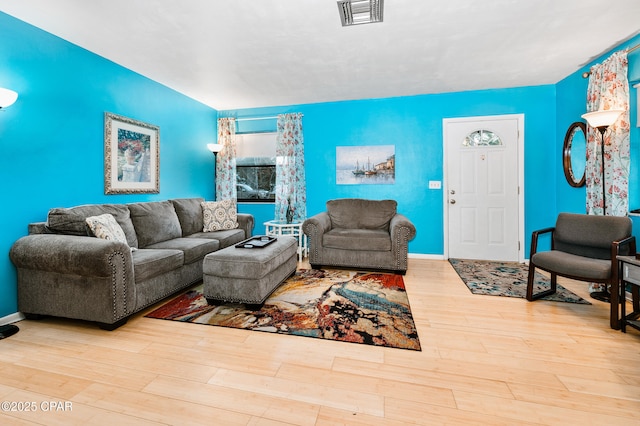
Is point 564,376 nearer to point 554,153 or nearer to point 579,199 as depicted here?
point 579,199

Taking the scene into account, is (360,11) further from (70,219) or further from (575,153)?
(575,153)

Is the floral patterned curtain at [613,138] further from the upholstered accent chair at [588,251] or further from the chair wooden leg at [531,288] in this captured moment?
the chair wooden leg at [531,288]

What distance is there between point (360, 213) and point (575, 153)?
2784mm

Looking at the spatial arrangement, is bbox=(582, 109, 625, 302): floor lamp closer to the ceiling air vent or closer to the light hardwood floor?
the light hardwood floor

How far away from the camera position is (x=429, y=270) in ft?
12.5

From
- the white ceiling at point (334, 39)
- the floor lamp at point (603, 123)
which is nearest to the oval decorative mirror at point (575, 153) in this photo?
the floor lamp at point (603, 123)

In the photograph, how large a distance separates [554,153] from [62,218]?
572 cm

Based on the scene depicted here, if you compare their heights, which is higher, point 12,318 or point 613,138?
point 613,138

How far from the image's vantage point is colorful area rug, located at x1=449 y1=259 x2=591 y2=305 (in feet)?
9.48

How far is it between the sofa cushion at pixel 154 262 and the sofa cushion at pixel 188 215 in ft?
3.31

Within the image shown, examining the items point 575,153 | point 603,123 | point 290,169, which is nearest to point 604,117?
point 603,123

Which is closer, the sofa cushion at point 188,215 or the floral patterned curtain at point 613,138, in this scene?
the floral patterned curtain at point 613,138

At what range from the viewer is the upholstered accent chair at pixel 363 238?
11.7 ft

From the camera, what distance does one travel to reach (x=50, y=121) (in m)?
2.60
